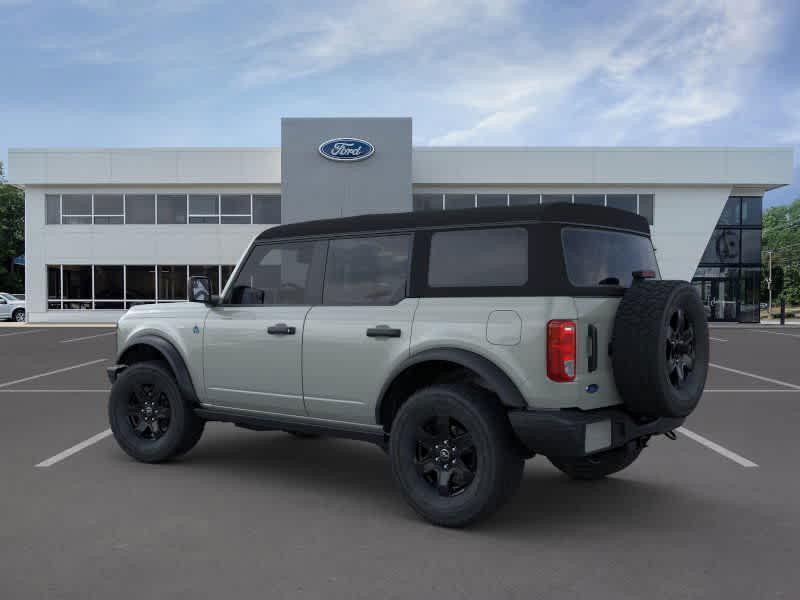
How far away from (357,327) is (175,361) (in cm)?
188

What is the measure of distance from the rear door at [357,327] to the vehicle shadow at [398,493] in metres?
0.68

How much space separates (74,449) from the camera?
249 inches

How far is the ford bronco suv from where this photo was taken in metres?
3.96

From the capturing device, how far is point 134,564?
362 cm

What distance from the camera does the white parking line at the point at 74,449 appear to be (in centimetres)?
584

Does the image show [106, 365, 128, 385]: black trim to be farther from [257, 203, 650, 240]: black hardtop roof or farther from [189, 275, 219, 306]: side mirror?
[257, 203, 650, 240]: black hardtop roof

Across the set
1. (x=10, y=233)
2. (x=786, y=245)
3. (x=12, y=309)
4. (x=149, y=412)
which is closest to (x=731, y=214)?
(x=149, y=412)

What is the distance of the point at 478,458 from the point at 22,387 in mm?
8908

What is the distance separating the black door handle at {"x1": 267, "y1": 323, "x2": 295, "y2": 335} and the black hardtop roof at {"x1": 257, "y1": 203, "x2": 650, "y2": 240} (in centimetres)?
69

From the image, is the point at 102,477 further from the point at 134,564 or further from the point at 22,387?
the point at 22,387

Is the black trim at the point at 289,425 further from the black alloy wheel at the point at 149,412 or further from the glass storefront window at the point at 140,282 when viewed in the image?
the glass storefront window at the point at 140,282

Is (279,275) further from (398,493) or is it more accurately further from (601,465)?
(601,465)

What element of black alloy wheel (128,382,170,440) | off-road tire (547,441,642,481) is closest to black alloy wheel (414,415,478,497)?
off-road tire (547,441,642,481)

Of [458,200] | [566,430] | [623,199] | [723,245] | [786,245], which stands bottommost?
[566,430]
